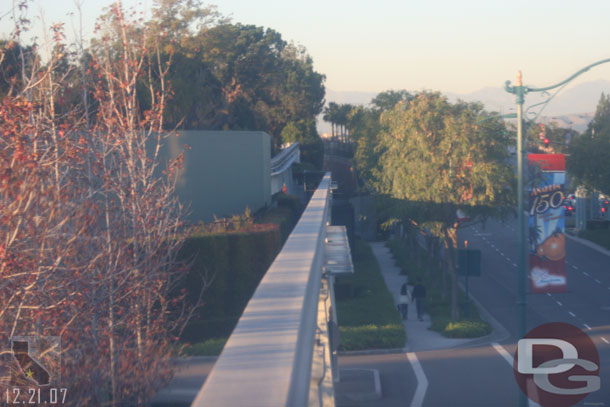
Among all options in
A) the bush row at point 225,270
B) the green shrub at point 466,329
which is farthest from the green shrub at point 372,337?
the bush row at point 225,270

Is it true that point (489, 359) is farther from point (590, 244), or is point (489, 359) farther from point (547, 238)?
point (590, 244)

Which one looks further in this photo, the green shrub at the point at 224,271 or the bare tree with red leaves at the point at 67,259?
the green shrub at the point at 224,271

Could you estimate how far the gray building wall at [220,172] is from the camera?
23266mm

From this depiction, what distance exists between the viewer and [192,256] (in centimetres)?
1938

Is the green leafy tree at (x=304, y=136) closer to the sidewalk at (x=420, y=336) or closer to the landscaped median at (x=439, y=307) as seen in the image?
the landscaped median at (x=439, y=307)

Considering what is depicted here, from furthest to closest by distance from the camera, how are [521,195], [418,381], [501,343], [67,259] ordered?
[501,343] → [418,381] → [521,195] → [67,259]

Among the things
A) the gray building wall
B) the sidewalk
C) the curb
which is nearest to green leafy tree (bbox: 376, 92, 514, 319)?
the sidewalk

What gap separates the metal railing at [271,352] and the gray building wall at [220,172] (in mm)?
16626

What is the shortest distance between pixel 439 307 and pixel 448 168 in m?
5.94

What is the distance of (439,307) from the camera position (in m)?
26.0

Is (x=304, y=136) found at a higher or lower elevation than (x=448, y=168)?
higher

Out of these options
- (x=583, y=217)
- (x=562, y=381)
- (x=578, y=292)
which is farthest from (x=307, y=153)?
(x=562, y=381)

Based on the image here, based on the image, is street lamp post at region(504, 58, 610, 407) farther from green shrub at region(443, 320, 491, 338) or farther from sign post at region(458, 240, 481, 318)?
sign post at region(458, 240, 481, 318)

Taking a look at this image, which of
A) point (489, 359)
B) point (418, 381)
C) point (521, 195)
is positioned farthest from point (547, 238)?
point (521, 195)
